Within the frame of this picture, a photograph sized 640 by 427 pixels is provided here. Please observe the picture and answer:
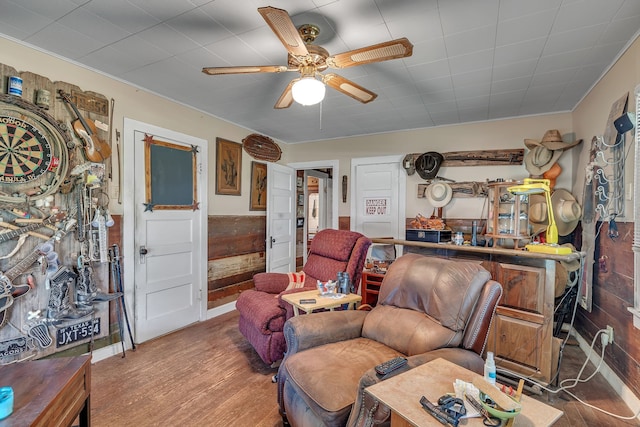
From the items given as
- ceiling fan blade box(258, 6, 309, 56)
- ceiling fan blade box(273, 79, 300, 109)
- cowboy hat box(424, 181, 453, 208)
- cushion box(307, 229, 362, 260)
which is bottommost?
cushion box(307, 229, 362, 260)

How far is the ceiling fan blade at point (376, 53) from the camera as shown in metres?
1.53

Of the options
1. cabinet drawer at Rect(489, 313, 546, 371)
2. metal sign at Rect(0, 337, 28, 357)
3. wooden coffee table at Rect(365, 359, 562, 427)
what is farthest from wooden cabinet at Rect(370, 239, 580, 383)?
metal sign at Rect(0, 337, 28, 357)

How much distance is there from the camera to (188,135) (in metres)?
3.41

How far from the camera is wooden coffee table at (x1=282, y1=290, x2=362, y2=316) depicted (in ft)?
7.24

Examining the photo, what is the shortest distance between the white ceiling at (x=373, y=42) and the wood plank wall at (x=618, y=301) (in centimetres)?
130

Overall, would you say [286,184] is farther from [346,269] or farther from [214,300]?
[346,269]

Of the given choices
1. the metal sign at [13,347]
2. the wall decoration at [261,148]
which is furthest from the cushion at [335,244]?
the metal sign at [13,347]

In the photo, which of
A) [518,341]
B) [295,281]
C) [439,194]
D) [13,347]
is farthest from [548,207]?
[13,347]

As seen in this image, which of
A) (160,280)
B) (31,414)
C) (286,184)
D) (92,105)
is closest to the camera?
A: (31,414)

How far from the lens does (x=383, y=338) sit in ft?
6.21

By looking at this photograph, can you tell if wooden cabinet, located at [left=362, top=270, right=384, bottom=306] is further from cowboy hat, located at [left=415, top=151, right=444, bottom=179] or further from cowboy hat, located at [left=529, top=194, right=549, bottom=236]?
cowboy hat, located at [left=529, top=194, right=549, bottom=236]

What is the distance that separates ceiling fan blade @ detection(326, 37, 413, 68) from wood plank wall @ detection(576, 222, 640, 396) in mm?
1960

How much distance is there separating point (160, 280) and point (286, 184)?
2305mm

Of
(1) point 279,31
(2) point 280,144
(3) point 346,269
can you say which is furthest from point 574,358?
(2) point 280,144
